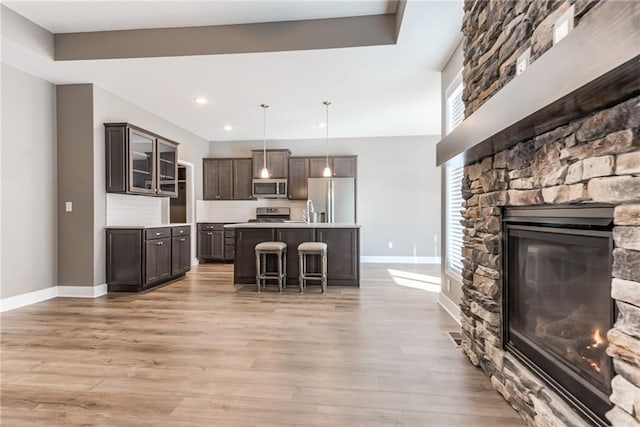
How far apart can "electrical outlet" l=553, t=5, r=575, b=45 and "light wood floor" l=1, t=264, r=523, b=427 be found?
175 centimetres

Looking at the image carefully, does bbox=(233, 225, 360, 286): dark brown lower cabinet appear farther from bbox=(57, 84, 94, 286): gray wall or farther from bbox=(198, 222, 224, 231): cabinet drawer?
bbox=(198, 222, 224, 231): cabinet drawer

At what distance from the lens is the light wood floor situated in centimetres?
175

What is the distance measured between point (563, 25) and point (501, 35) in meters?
0.60

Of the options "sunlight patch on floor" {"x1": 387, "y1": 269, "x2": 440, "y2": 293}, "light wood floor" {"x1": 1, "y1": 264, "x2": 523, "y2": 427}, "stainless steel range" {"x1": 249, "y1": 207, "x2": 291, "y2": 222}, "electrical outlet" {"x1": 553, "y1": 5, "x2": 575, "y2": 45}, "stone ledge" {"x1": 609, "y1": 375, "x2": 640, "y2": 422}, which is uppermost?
"electrical outlet" {"x1": 553, "y1": 5, "x2": 575, "y2": 45}

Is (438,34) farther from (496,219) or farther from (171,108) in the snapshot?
(171,108)

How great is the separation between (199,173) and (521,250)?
6.74 m

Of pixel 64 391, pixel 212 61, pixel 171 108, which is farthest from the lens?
pixel 171 108

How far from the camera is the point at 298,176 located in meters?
7.20

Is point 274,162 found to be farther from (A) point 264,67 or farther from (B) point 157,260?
(A) point 264,67

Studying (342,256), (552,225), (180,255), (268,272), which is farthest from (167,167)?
(552,225)

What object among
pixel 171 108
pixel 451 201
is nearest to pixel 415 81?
pixel 451 201

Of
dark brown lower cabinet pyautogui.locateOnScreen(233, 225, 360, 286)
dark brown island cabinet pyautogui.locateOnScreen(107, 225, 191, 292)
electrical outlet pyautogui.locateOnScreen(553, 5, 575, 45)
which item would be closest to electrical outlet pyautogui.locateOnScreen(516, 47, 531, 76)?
electrical outlet pyautogui.locateOnScreen(553, 5, 575, 45)

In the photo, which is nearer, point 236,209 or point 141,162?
point 141,162

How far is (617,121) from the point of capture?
1.07 m
